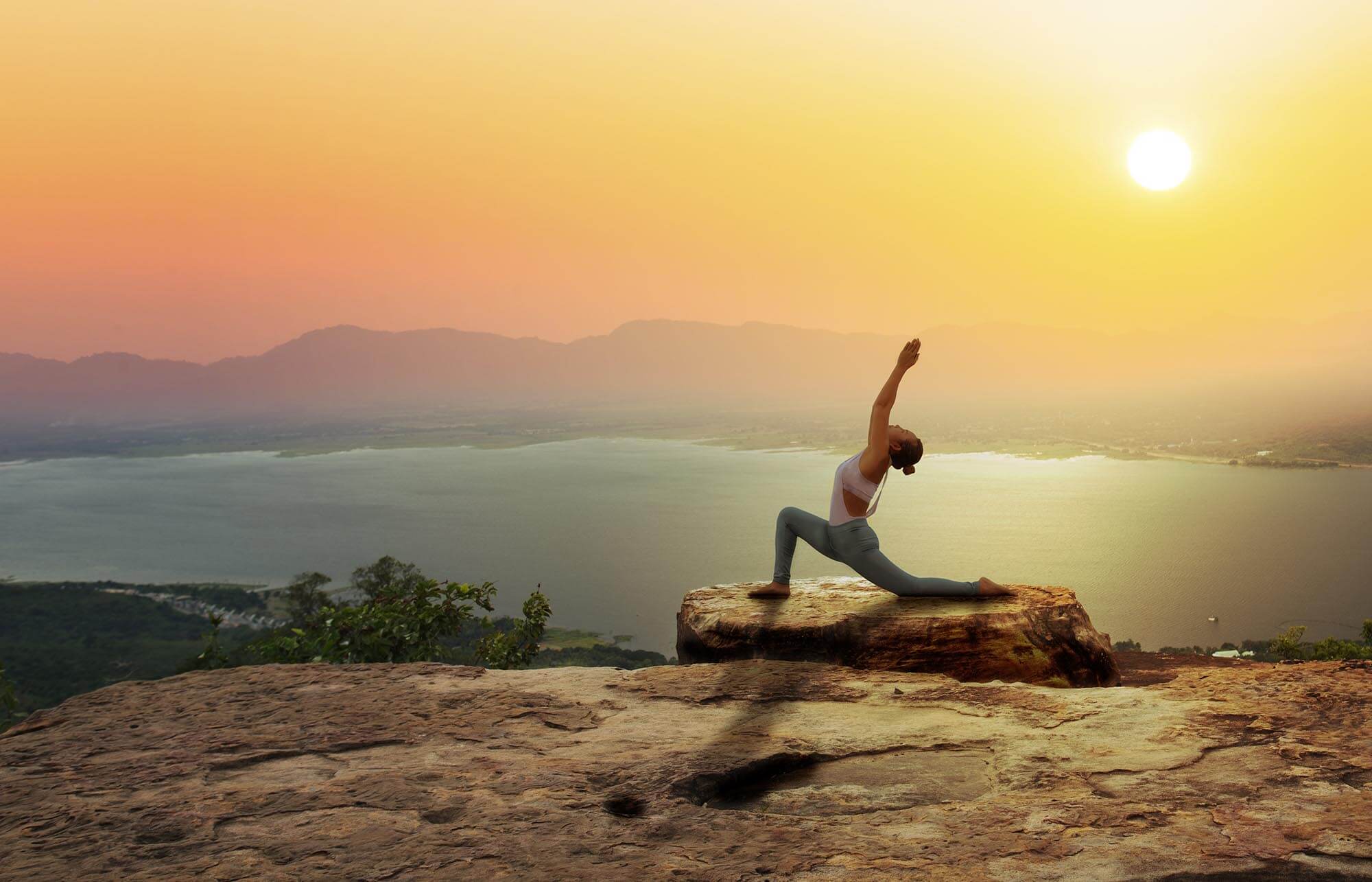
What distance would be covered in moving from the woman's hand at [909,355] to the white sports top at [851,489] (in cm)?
82

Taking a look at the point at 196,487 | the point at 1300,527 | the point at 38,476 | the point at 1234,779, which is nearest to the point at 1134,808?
the point at 1234,779

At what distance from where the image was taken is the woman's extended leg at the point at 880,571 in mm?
6609

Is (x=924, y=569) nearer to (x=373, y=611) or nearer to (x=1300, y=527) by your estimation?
(x=1300, y=527)

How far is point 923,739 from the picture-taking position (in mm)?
4121

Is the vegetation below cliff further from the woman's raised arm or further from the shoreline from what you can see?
the shoreline

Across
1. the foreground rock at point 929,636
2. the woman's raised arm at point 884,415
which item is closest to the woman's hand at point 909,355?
A: the woman's raised arm at point 884,415

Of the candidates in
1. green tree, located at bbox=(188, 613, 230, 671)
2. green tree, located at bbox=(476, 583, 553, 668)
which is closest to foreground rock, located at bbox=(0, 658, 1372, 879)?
green tree, located at bbox=(188, 613, 230, 671)

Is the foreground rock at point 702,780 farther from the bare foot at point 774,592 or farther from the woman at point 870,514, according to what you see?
→ the bare foot at point 774,592

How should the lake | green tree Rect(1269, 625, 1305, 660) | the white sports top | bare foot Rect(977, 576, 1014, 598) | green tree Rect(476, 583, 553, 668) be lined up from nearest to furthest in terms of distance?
the white sports top < bare foot Rect(977, 576, 1014, 598) < green tree Rect(476, 583, 553, 668) < green tree Rect(1269, 625, 1305, 660) < the lake

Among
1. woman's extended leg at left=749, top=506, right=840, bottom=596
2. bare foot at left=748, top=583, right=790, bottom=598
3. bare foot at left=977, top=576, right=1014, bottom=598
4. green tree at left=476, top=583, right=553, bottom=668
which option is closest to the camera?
bare foot at left=977, top=576, right=1014, bottom=598

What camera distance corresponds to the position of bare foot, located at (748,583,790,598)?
7.22 m

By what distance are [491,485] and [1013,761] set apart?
10524 centimetres

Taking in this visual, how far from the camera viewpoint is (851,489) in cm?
657

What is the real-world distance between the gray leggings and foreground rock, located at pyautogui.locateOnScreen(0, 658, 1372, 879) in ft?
4.52
